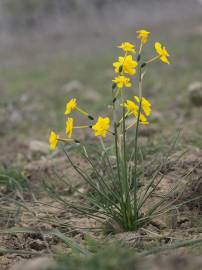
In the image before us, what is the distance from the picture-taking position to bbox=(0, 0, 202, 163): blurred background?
5844 millimetres

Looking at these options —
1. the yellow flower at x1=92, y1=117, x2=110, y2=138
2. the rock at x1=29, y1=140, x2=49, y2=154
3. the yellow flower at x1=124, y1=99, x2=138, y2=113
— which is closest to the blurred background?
the rock at x1=29, y1=140, x2=49, y2=154

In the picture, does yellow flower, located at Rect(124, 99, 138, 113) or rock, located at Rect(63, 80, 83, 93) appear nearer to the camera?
yellow flower, located at Rect(124, 99, 138, 113)

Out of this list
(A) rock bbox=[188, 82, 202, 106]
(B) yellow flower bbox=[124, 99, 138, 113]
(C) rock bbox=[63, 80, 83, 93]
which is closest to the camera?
(B) yellow flower bbox=[124, 99, 138, 113]

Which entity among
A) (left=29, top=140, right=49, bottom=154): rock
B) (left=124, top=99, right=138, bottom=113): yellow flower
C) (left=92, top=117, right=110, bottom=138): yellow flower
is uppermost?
(left=29, top=140, right=49, bottom=154): rock

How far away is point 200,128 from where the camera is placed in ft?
15.2

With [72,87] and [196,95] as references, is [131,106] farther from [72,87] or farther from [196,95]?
[72,87]

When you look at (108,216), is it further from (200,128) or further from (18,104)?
(18,104)

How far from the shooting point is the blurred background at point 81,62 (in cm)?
584

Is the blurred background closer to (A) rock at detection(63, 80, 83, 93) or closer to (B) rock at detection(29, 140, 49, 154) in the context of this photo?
(A) rock at detection(63, 80, 83, 93)

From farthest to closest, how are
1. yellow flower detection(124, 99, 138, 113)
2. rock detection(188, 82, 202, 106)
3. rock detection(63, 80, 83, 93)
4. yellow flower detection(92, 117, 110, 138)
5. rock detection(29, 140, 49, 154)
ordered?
rock detection(63, 80, 83, 93)
rock detection(188, 82, 202, 106)
rock detection(29, 140, 49, 154)
yellow flower detection(124, 99, 138, 113)
yellow flower detection(92, 117, 110, 138)

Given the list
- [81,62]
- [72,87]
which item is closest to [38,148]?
[72,87]

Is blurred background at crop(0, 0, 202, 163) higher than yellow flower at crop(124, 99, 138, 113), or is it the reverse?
blurred background at crop(0, 0, 202, 163)

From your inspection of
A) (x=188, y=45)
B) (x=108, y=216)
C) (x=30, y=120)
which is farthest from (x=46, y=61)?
(x=108, y=216)

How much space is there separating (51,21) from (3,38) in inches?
89.2
